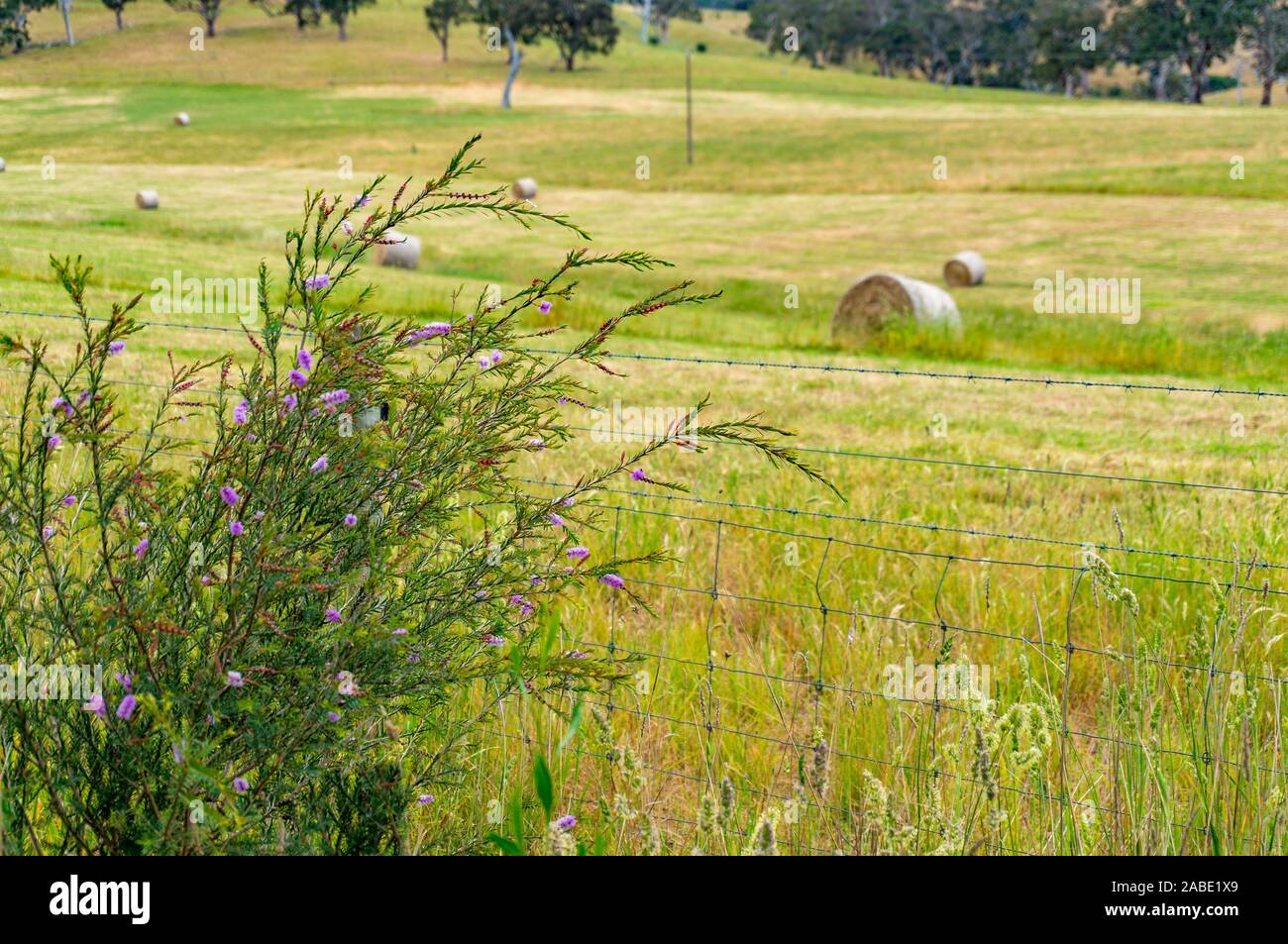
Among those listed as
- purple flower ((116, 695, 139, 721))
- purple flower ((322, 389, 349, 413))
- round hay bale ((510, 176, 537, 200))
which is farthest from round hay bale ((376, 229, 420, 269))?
purple flower ((116, 695, 139, 721))

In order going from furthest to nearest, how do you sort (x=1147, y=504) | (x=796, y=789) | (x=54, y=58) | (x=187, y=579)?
(x=54, y=58), (x=1147, y=504), (x=796, y=789), (x=187, y=579)

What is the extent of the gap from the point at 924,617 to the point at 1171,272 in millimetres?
24389

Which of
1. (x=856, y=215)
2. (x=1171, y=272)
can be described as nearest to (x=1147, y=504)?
(x=1171, y=272)

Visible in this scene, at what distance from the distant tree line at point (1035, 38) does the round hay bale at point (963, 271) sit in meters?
71.2

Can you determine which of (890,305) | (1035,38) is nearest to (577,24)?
(1035,38)

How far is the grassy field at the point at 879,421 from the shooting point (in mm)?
4023

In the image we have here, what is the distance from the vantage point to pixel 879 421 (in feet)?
39.8

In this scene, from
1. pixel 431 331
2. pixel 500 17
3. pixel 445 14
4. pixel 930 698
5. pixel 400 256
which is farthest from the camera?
pixel 445 14

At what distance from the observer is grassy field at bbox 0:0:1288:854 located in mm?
4023

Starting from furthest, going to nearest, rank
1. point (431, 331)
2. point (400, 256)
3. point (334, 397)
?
point (400, 256) → point (431, 331) → point (334, 397)

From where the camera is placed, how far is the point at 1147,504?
8.43 metres

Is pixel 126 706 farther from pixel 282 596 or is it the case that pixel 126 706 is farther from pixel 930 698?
pixel 930 698

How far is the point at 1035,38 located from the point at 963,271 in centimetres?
9027
